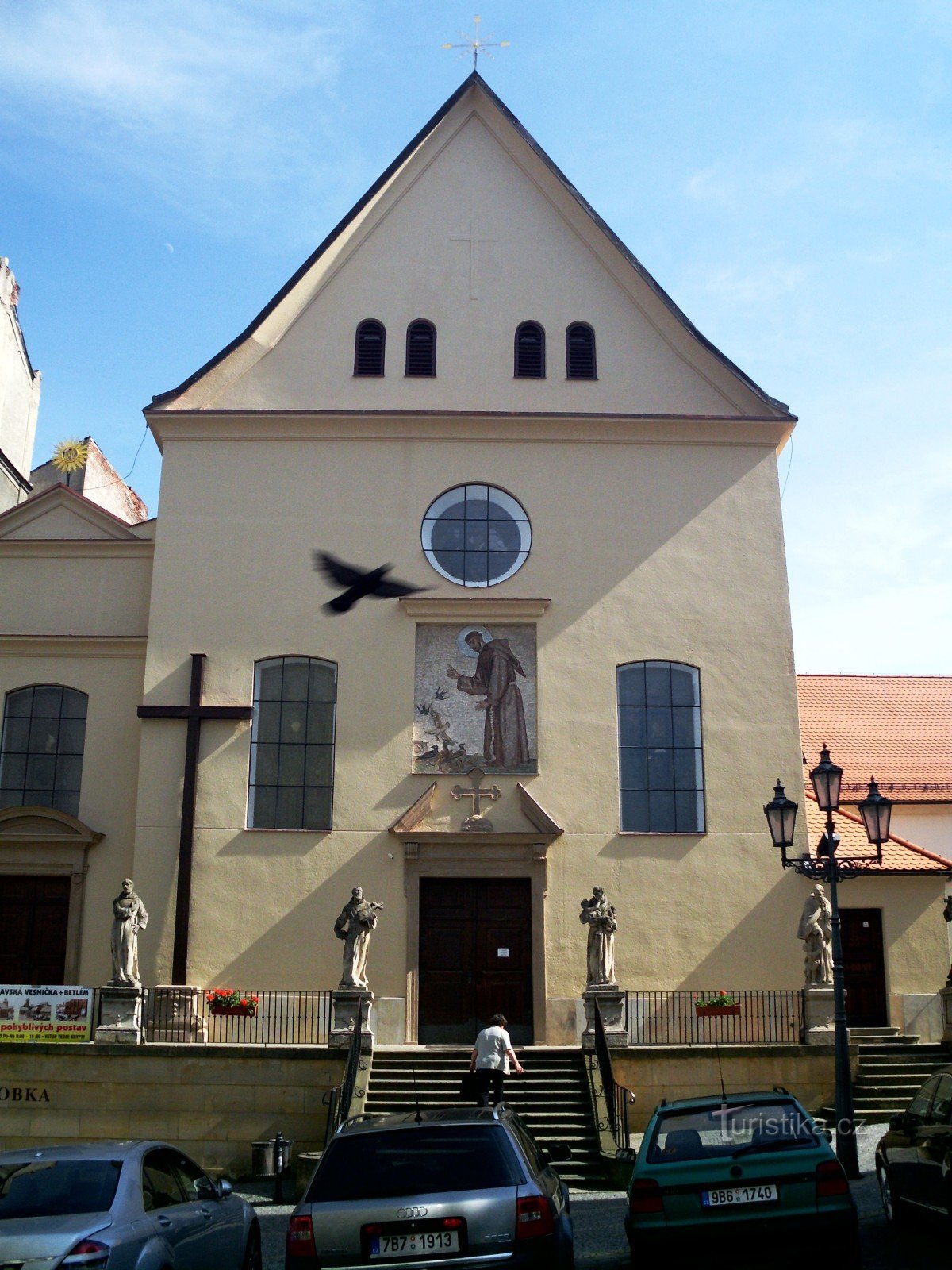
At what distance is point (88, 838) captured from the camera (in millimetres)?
20328

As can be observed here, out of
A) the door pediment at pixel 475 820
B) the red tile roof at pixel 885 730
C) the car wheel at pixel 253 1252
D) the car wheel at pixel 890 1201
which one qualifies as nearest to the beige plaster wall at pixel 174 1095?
the door pediment at pixel 475 820

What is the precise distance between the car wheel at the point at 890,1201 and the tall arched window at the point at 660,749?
31.0ft

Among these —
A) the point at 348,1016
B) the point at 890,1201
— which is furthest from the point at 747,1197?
the point at 348,1016

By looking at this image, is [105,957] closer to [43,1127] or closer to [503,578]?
[43,1127]

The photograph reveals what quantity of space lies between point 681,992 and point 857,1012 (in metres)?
3.15

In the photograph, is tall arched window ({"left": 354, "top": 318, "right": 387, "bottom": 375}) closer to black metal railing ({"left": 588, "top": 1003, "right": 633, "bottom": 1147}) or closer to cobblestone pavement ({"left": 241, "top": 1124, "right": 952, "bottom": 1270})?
black metal railing ({"left": 588, "top": 1003, "right": 633, "bottom": 1147})

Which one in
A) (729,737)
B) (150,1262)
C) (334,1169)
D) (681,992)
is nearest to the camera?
(150,1262)

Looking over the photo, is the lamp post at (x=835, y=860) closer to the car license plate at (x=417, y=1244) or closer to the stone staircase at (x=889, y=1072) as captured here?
the stone staircase at (x=889, y=1072)

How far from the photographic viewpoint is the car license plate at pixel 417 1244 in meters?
7.16

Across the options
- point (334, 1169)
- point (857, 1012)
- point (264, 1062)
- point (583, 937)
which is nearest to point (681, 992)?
point (583, 937)

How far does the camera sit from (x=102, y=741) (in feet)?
69.3

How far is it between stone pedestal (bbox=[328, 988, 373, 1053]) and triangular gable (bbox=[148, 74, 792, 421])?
9.78 m

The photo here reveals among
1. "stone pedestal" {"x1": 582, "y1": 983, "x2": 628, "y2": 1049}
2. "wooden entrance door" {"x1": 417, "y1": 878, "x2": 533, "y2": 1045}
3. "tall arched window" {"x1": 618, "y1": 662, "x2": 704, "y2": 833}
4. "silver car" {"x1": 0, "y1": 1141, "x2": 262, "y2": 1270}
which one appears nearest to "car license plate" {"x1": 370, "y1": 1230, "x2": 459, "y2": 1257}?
"silver car" {"x1": 0, "y1": 1141, "x2": 262, "y2": 1270}

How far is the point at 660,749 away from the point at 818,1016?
15.8ft
